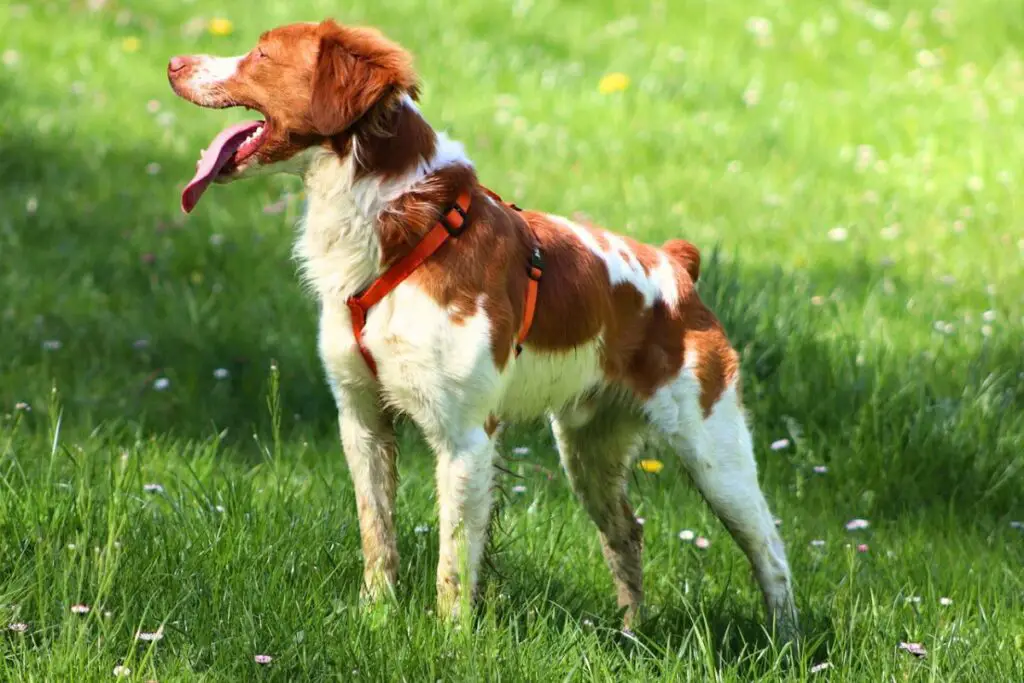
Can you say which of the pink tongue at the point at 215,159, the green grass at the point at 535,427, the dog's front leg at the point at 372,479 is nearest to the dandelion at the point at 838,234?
the green grass at the point at 535,427

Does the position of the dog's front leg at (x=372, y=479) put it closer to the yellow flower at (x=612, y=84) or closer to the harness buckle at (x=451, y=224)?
the harness buckle at (x=451, y=224)

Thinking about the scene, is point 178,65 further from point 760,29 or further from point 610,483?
point 760,29

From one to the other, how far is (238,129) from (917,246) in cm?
492

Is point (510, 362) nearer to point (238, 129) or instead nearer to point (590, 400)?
point (590, 400)

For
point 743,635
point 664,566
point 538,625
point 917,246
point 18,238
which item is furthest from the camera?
point 917,246

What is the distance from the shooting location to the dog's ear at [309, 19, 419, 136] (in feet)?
11.1

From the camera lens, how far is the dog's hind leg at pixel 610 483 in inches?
166

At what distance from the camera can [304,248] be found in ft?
12.1

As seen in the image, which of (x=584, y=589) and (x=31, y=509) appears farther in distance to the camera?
(x=584, y=589)

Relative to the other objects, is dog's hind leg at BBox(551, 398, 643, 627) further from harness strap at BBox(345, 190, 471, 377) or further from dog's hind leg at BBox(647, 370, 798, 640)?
harness strap at BBox(345, 190, 471, 377)

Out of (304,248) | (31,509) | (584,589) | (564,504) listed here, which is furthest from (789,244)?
(31,509)

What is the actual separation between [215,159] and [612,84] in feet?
21.6

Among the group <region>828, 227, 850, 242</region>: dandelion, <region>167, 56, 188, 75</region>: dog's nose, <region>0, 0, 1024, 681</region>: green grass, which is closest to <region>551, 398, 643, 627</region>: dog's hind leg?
<region>0, 0, 1024, 681</region>: green grass

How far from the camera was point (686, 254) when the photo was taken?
14.2ft
